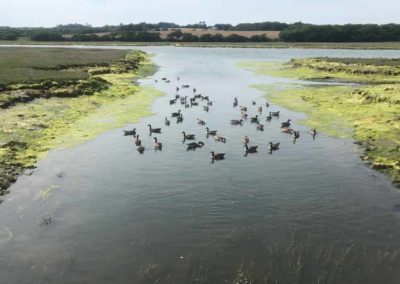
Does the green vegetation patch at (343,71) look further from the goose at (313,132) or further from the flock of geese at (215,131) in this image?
the goose at (313,132)

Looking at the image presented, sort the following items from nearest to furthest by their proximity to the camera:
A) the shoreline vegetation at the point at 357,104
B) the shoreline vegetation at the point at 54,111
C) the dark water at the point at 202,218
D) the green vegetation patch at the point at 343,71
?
the dark water at the point at 202,218
the shoreline vegetation at the point at 54,111
the shoreline vegetation at the point at 357,104
the green vegetation patch at the point at 343,71

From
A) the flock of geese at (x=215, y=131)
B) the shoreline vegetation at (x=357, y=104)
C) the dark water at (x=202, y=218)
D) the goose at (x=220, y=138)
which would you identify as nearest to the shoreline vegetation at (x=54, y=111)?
the dark water at (x=202, y=218)

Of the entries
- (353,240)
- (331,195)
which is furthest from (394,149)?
(353,240)

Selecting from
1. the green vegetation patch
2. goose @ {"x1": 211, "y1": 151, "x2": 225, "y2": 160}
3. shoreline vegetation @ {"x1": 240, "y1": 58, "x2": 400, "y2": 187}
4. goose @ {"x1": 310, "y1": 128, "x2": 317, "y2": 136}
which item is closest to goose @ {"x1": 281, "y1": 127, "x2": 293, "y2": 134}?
goose @ {"x1": 310, "y1": 128, "x2": 317, "y2": 136}

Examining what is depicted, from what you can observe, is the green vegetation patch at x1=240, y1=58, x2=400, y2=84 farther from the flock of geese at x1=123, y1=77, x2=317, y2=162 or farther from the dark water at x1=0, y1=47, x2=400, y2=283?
the dark water at x1=0, y1=47, x2=400, y2=283

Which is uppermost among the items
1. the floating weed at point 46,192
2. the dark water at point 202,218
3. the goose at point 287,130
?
the goose at point 287,130

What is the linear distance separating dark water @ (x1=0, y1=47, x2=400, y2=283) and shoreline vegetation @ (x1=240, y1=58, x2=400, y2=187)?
5.72 feet

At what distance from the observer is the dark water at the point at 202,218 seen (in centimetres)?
1469

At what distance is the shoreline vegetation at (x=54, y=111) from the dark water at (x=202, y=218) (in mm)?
1868

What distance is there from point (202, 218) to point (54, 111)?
25444mm

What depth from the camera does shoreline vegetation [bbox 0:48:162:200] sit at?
27.8m

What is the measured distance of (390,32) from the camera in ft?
644

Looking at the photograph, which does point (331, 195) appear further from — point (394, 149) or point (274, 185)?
point (394, 149)

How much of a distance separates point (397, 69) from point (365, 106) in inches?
1220
